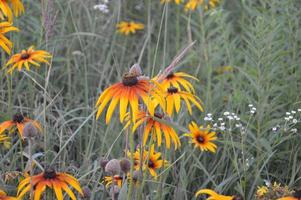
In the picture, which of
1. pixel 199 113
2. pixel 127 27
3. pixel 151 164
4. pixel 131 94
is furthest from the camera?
pixel 127 27

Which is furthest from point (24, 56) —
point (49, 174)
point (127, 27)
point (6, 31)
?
point (127, 27)

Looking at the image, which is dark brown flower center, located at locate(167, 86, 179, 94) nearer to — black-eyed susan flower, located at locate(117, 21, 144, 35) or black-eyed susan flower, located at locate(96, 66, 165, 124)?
black-eyed susan flower, located at locate(96, 66, 165, 124)

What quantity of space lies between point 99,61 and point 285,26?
119 centimetres

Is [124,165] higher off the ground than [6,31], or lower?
lower

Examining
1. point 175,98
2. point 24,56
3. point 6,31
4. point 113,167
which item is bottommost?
point 113,167

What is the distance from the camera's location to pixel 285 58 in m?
3.45

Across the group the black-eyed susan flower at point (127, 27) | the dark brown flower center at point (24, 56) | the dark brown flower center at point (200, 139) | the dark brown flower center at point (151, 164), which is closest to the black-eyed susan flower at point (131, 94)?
the dark brown flower center at point (151, 164)

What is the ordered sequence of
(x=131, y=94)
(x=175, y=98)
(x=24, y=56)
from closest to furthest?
1. (x=131, y=94)
2. (x=175, y=98)
3. (x=24, y=56)

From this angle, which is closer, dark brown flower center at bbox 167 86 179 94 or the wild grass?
dark brown flower center at bbox 167 86 179 94

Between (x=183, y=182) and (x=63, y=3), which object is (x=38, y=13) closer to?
(x=63, y=3)

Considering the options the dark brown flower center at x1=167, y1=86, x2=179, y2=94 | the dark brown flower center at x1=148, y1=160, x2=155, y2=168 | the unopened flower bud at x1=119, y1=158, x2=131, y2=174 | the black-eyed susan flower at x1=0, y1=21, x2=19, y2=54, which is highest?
the black-eyed susan flower at x1=0, y1=21, x2=19, y2=54

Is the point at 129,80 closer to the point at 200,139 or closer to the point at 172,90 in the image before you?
the point at 172,90

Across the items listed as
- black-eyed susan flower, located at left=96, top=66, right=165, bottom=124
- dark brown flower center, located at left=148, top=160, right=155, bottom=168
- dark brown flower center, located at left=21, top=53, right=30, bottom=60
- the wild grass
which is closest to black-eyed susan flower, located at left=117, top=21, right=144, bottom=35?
the wild grass

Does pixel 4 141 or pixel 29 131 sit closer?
pixel 29 131
